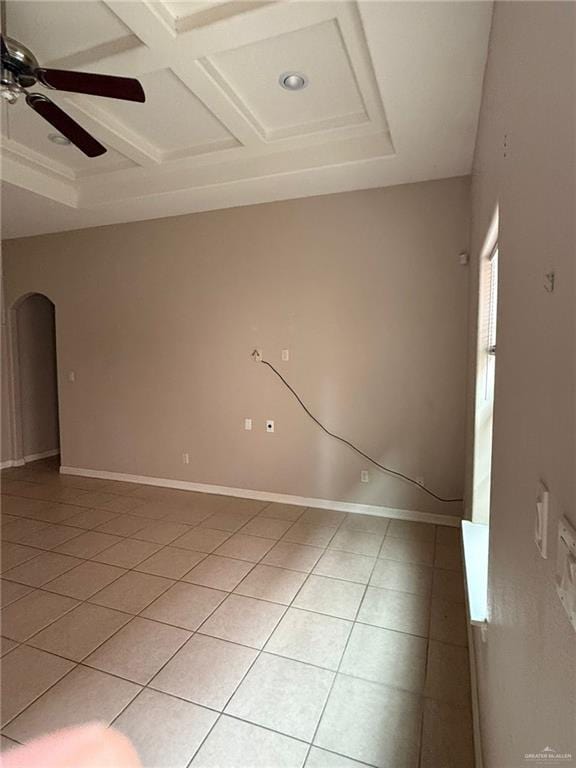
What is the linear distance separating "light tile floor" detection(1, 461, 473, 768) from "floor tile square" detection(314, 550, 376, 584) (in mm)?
14

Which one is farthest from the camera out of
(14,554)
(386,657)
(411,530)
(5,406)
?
(5,406)

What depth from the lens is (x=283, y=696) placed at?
1704mm

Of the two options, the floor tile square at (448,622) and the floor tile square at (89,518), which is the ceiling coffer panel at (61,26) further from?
the floor tile square at (448,622)

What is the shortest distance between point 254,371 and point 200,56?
8.08 feet

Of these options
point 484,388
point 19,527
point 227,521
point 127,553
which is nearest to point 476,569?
point 484,388

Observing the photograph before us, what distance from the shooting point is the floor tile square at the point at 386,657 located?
1.80 meters

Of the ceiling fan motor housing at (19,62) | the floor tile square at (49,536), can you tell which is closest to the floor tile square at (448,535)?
the floor tile square at (49,536)

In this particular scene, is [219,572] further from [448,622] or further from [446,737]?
[446,737]

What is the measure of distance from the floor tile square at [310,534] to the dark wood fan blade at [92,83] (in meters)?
2.98

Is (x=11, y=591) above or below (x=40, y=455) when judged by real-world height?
below

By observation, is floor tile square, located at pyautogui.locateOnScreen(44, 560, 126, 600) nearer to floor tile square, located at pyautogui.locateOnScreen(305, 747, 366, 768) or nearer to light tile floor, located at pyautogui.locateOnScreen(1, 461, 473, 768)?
light tile floor, located at pyautogui.locateOnScreen(1, 461, 473, 768)

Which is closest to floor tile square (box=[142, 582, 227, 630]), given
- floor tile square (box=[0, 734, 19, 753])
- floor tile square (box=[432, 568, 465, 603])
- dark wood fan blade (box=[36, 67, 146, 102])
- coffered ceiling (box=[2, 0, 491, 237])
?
floor tile square (box=[0, 734, 19, 753])

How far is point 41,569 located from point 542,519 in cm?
311

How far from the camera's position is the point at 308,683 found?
1.77 metres
